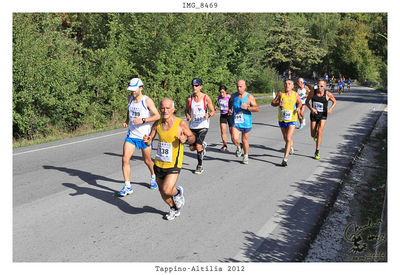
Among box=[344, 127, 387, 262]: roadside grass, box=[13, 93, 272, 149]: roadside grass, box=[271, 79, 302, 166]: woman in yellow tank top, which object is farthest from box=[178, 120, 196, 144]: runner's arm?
box=[13, 93, 272, 149]: roadside grass

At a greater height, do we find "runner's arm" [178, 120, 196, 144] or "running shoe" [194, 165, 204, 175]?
"runner's arm" [178, 120, 196, 144]

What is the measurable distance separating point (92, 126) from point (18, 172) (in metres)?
6.75

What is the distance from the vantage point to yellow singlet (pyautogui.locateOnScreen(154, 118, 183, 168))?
5574mm

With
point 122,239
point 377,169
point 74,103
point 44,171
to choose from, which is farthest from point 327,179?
point 74,103

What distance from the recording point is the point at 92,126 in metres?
15.1

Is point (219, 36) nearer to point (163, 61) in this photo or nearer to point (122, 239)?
point (163, 61)

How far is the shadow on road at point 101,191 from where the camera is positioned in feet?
20.6

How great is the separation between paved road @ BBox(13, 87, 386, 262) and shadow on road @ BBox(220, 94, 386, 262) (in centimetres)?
1

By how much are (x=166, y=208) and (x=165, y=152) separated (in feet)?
3.75

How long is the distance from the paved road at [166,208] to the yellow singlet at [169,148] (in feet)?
2.87

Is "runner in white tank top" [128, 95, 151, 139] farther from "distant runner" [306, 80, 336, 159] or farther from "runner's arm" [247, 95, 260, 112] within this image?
"distant runner" [306, 80, 336, 159]

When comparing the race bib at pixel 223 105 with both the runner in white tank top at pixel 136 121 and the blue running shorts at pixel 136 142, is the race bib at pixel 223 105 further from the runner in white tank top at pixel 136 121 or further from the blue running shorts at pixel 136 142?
the blue running shorts at pixel 136 142

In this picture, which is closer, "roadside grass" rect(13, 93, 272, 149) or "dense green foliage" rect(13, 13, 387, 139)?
"roadside grass" rect(13, 93, 272, 149)

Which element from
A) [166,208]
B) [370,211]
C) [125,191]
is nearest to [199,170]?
[125,191]
